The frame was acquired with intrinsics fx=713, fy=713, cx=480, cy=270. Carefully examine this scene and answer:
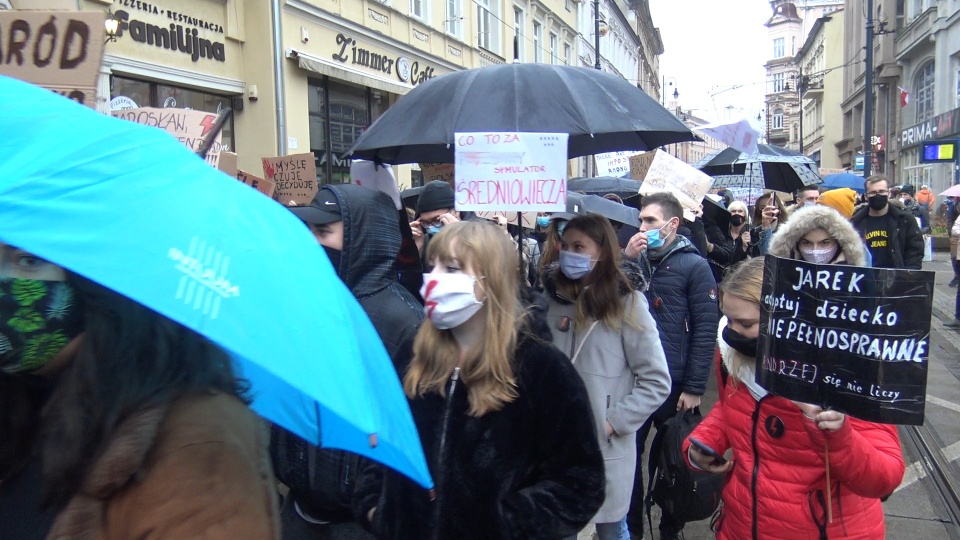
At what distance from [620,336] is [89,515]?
246 cm

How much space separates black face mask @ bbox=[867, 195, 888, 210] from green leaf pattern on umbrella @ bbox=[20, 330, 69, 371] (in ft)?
28.9

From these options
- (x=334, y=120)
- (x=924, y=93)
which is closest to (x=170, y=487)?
(x=334, y=120)

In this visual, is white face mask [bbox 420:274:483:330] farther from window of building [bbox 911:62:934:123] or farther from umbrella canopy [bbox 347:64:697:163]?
window of building [bbox 911:62:934:123]

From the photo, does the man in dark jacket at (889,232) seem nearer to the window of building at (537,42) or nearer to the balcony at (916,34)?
the window of building at (537,42)

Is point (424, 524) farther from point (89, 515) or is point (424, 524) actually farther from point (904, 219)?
point (904, 219)

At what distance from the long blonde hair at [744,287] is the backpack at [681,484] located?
91 centimetres

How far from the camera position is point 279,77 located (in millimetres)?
12406

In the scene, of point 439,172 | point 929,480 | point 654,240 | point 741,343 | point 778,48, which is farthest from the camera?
point 778,48

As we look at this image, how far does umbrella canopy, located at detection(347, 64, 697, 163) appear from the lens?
3252 millimetres

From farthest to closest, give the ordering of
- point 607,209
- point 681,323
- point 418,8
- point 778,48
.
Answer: point 778,48
point 418,8
point 607,209
point 681,323

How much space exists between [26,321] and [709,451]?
2206 millimetres

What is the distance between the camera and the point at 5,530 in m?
1.32

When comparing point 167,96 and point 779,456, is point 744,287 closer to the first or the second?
point 779,456

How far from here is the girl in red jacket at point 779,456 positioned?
6.93ft
